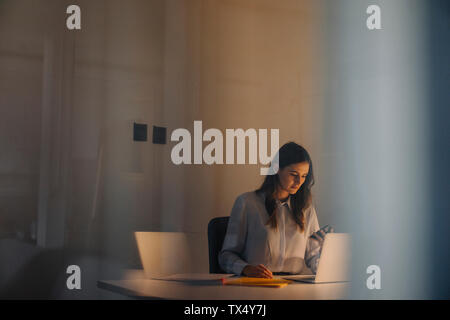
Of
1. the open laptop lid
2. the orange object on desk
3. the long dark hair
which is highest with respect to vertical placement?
the long dark hair

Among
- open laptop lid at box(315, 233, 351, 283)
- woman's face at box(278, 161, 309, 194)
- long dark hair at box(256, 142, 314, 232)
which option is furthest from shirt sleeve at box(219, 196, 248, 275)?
open laptop lid at box(315, 233, 351, 283)

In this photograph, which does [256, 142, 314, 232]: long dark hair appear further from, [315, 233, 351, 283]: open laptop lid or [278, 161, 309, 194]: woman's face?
[315, 233, 351, 283]: open laptop lid

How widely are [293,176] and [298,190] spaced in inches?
3.1

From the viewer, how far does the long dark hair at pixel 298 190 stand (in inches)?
108

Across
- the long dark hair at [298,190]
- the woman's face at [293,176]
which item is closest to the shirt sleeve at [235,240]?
the long dark hair at [298,190]

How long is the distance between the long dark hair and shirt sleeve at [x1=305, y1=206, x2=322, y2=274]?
1.7 inches

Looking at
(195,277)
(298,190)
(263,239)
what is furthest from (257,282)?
(298,190)

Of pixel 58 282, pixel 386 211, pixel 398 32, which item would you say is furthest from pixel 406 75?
pixel 58 282

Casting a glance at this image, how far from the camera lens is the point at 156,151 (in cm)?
281

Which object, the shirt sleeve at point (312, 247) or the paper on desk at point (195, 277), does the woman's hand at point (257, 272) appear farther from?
the shirt sleeve at point (312, 247)

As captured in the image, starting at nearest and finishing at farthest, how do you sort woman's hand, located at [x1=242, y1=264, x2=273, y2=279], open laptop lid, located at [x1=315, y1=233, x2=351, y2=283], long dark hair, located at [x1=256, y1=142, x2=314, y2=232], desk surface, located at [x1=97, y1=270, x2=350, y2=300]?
desk surface, located at [x1=97, y1=270, x2=350, y2=300]
open laptop lid, located at [x1=315, y1=233, x2=351, y2=283]
woman's hand, located at [x1=242, y1=264, x2=273, y2=279]
long dark hair, located at [x1=256, y1=142, x2=314, y2=232]

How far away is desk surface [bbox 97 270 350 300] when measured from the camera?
2131 millimetres

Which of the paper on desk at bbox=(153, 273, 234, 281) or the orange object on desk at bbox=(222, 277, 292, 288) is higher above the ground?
the orange object on desk at bbox=(222, 277, 292, 288)

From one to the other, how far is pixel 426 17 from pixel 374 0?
0.32m
